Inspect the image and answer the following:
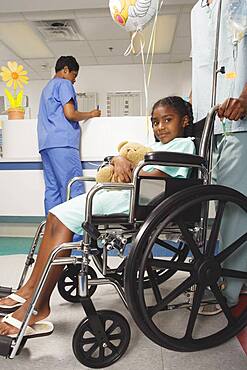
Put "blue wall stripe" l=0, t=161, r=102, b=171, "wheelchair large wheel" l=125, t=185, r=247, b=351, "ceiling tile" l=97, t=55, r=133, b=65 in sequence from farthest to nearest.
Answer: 1. "ceiling tile" l=97, t=55, r=133, b=65
2. "blue wall stripe" l=0, t=161, r=102, b=171
3. "wheelchair large wheel" l=125, t=185, r=247, b=351

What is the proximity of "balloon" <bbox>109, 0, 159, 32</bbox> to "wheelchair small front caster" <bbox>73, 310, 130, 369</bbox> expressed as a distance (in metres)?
1.51

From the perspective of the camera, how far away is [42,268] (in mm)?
1161

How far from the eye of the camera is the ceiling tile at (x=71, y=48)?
4.62m

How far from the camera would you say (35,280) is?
118cm

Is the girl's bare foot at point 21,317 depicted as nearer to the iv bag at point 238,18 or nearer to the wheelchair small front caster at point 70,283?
the wheelchair small front caster at point 70,283

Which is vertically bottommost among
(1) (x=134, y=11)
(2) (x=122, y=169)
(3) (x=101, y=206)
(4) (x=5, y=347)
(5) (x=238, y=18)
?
(4) (x=5, y=347)

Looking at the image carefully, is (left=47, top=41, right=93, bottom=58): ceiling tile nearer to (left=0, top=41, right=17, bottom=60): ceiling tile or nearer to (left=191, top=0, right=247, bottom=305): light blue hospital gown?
(left=0, top=41, right=17, bottom=60): ceiling tile

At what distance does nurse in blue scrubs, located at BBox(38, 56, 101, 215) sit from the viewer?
248cm

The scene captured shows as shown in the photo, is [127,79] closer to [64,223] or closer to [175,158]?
[64,223]

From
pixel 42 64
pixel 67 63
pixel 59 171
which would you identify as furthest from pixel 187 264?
pixel 42 64

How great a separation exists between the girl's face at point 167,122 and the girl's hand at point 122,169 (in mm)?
219

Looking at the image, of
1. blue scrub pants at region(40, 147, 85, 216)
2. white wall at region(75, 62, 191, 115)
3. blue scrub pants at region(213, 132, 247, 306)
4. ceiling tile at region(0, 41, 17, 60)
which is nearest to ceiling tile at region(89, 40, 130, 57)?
white wall at region(75, 62, 191, 115)

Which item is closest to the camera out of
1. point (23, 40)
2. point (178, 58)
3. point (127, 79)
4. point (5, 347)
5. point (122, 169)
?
point (5, 347)

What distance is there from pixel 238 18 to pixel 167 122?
1.41 ft
